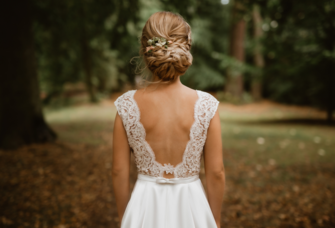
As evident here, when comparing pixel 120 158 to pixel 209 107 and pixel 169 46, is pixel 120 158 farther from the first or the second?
pixel 169 46

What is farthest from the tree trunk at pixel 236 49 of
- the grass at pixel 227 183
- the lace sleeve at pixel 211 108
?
the lace sleeve at pixel 211 108

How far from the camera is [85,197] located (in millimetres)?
4773

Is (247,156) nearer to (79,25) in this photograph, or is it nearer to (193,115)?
(193,115)

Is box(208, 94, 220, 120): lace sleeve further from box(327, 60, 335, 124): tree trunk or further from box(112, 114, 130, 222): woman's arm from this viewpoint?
box(327, 60, 335, 124): tree trunk

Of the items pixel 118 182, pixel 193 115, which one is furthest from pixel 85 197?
pixel 193 115

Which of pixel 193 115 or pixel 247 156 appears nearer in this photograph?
pixel 193 115

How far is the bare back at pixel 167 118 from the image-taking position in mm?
1754

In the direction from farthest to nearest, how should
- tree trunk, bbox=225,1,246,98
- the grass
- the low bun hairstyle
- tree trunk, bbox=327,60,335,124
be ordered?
1. tree trunk, bbox=225,1,246,98
2. tree trunk, bbox=327,60,335,124
3. the grass
4. the low bun hairstyle

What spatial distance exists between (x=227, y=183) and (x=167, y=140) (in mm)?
4187

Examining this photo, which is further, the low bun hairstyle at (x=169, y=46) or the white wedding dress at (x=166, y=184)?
the white wedding dress at (x=166, y=184)

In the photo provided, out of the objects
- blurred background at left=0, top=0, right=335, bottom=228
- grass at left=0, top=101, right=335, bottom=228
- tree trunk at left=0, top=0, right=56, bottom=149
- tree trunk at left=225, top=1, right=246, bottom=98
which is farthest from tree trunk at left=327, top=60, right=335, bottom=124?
tree trunk at left=0, top=0, right=56, bottom=149

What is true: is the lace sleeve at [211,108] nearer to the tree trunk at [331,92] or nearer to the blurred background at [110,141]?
the blurred background at [110,141]

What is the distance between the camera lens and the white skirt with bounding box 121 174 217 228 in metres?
1.83

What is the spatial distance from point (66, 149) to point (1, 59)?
8.37ft
